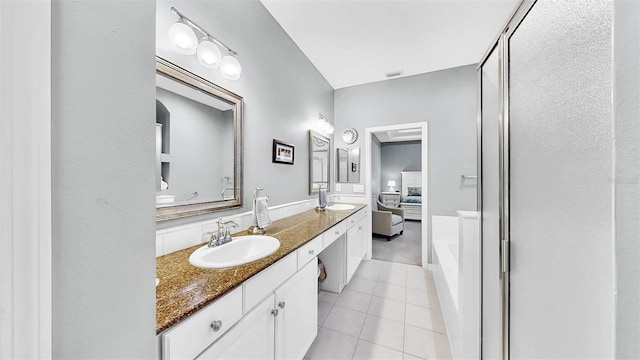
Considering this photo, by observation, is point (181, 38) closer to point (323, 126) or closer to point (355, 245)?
point (323, 126)

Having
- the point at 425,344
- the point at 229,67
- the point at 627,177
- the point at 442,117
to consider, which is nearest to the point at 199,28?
the point at 229,67

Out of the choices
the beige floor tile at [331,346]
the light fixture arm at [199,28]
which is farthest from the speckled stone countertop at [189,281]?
the light fixture arm at [199,28]

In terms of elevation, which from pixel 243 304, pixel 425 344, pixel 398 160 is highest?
pixel 398 160

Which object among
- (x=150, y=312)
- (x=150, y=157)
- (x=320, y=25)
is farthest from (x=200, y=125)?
(x=320, y=25)

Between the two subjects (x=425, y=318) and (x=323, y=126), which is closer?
(x=425, y=318)

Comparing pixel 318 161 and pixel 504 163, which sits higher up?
pixel 318 161

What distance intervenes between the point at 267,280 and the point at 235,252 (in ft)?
1.28

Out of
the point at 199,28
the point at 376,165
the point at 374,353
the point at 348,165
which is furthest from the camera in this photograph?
the point at 376,165

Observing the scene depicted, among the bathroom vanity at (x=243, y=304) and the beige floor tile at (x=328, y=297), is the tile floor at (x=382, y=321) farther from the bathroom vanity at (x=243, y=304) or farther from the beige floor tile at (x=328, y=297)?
the bathroom vanity at (x=243, y=304)

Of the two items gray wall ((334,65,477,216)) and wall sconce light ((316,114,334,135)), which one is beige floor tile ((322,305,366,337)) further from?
wall sconce light ((316,114,334,135))

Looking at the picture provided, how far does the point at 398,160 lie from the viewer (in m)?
6.96

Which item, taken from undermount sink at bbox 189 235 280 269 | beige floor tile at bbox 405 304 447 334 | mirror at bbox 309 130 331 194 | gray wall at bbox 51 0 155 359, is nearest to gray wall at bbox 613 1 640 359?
gray wall at bbox 51 0 155 359

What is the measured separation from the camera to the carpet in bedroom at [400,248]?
3.22 m

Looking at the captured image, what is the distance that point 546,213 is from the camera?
2.02 feet
